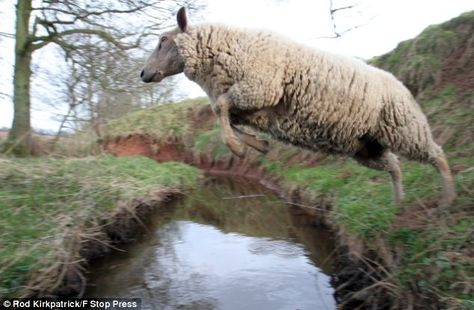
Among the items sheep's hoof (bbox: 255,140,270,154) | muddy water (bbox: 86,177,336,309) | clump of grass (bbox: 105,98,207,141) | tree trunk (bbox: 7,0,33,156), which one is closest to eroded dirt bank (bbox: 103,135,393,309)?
muddy water (bbox: 86,177,336,309)

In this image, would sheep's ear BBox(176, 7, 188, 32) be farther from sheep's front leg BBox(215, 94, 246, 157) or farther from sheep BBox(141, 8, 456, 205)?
sheep's front leg BBox(215, 94, 246, 157)

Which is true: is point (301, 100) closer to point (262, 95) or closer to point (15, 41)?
point (262, 95)

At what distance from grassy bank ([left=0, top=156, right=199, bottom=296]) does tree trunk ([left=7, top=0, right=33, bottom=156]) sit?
452 cm

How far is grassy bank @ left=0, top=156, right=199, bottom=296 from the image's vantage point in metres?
4.14

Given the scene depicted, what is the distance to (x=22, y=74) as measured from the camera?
37.1 feet

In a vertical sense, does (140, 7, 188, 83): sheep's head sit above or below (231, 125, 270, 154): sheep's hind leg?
above

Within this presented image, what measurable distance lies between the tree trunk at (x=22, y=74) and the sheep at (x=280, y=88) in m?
8.02

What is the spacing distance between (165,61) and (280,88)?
4.31ft

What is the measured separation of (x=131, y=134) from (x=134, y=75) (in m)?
10.3

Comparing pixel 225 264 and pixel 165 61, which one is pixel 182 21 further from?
pixel 225 264

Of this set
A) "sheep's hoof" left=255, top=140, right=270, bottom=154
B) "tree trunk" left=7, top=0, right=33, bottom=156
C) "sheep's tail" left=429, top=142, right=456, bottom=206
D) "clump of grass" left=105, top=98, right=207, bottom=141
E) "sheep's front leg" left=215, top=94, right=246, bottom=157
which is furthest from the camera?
"clump of grass" left=105, top=98, right=207, bottom=141

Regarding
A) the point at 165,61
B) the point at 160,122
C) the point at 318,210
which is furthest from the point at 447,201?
the point at 160,122

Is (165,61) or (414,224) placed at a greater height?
(165,61)

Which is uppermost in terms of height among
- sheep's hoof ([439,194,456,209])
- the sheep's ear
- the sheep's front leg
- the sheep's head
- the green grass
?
the sheep's ear
